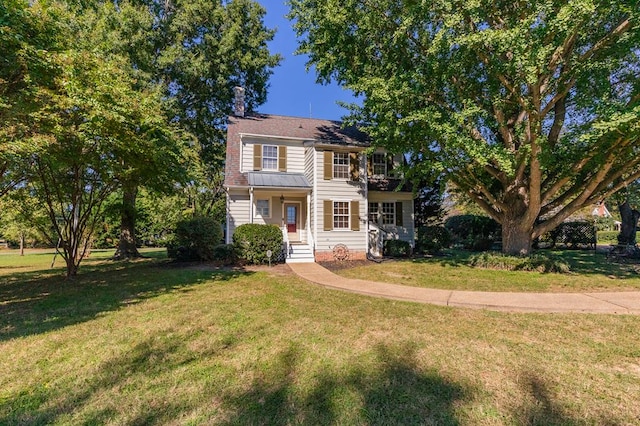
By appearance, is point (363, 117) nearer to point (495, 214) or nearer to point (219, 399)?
point (495, 214)

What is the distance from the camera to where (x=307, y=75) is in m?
14.0

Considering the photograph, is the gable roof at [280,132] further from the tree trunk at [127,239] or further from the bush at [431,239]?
the bush at [431,239]

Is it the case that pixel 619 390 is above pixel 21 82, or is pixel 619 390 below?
below

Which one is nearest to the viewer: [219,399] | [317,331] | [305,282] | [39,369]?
[219,399]

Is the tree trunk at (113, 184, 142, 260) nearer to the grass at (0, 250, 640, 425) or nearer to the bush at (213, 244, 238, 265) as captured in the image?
the bush at (213, 244, 238, 265)

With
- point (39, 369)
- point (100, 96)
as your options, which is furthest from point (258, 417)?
point (100, 96)

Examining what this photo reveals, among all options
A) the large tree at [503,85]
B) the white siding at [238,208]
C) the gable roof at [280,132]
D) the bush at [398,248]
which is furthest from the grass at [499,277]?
the gable roof at [280,132]

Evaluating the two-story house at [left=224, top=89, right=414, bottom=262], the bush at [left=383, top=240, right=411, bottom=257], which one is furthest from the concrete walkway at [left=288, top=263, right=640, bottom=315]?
the bush at [left=383, top=240, right=411, bottom=257]

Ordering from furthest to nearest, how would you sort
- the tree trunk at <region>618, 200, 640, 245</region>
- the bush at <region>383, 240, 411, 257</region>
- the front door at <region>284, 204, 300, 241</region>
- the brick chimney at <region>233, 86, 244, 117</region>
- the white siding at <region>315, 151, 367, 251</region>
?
the brick chimney at <region>233, 86, 244, 117</region>, the tree trunk at <region>618, 200, 640, 245</region>, the front door at <region>284, 204, 300, 241</region>, the bush at <region>383, 240, 411, 257</region>, the white siding at <region>315, 151, 367, 251</region>

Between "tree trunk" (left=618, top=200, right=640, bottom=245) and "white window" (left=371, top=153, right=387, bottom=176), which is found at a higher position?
"white window" (left=371, top=153, right=387, bottom=176)

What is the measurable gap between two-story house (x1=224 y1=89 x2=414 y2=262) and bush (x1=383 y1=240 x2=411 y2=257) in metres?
0.50

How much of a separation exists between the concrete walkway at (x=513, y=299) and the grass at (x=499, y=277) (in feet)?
1.97

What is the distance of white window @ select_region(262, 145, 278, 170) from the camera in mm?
15281

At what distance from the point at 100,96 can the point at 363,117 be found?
352 inches
